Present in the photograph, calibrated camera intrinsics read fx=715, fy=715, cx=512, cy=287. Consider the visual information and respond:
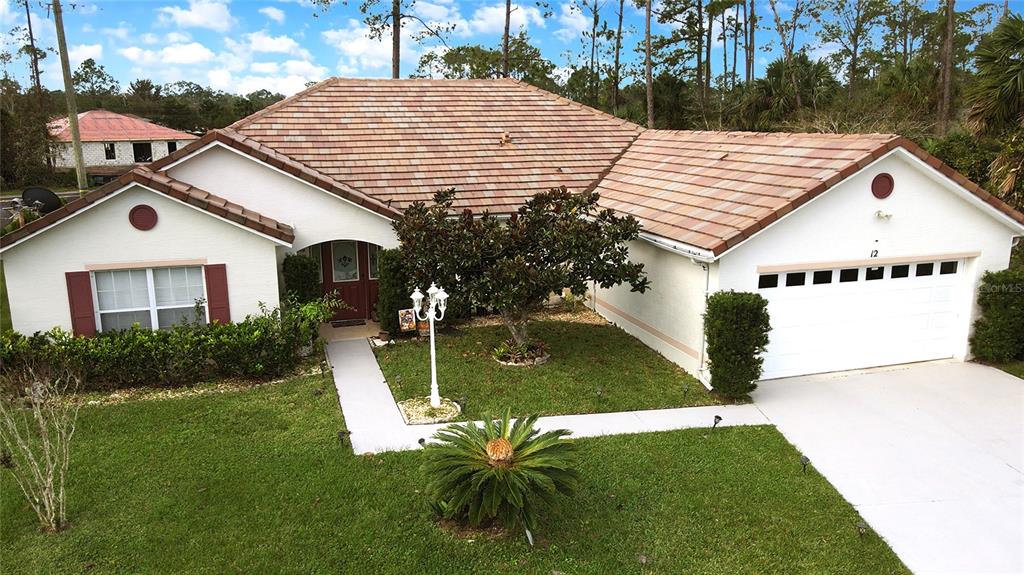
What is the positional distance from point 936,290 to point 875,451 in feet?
16.3

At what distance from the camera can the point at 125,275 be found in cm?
1209

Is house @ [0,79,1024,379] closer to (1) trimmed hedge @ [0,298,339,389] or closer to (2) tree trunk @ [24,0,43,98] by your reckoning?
(1) trimmed hedge @ [0,298,339,389]

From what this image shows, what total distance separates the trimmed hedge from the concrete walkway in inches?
56.4

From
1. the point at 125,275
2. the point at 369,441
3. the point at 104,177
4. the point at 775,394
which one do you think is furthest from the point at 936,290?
the point at 104,177

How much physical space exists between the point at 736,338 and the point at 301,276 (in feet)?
27.0

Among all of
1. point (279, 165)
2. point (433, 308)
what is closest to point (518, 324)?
point (433, 308)

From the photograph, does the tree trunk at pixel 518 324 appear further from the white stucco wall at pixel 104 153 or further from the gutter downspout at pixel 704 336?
the white stucco wall at pixel 104 153

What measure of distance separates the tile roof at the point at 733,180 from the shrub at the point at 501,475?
17.1 feet

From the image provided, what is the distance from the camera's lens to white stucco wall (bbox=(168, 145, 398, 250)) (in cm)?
1405

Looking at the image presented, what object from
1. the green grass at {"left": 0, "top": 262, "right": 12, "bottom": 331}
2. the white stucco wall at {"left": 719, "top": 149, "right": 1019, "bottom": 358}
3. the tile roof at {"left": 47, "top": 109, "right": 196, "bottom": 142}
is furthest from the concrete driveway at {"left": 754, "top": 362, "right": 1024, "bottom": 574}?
the tile roof at {"left": 47, "top": 109, "right": 196, "bottom": 142}

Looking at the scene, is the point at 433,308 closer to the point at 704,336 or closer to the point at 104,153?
the point at 704,336

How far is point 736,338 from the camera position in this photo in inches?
424

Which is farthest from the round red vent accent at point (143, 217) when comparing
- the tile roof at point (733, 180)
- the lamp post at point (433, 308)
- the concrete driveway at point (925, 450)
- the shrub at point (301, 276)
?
the concrete driveway at point (925, 450)

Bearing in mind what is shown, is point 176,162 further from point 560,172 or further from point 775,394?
point 775,394
